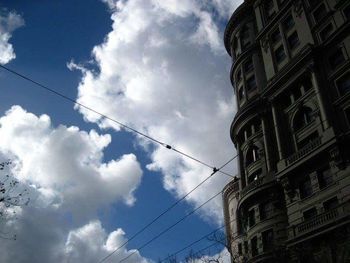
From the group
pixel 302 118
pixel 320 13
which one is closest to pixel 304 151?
pixel 302 118

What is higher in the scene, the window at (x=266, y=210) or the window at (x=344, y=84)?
the window at (x=344, y=84)

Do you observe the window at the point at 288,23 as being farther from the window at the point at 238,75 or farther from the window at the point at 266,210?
the window at the point at 266,210

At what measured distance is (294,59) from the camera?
3544 centimetres

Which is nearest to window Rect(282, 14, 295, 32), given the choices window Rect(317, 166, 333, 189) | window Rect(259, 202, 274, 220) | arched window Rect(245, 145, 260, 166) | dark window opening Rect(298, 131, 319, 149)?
arched window Rect(245, 145, 260, 166)

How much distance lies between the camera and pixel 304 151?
30516 mm

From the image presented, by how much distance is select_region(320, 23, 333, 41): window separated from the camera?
34125 mm

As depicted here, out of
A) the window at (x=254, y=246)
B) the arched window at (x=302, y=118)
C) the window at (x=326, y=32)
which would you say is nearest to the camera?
the window at (x=254, y=246)

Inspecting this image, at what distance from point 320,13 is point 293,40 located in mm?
3519

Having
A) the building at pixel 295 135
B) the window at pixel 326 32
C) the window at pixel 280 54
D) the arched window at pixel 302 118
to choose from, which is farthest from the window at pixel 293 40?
the arched window at pixel 302 118

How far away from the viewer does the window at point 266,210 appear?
3173 cm

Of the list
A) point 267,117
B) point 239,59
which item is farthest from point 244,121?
point 239,59

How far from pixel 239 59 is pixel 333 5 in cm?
1299

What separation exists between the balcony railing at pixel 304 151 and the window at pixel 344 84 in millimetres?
4503

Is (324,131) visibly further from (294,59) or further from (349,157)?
(294,59)
